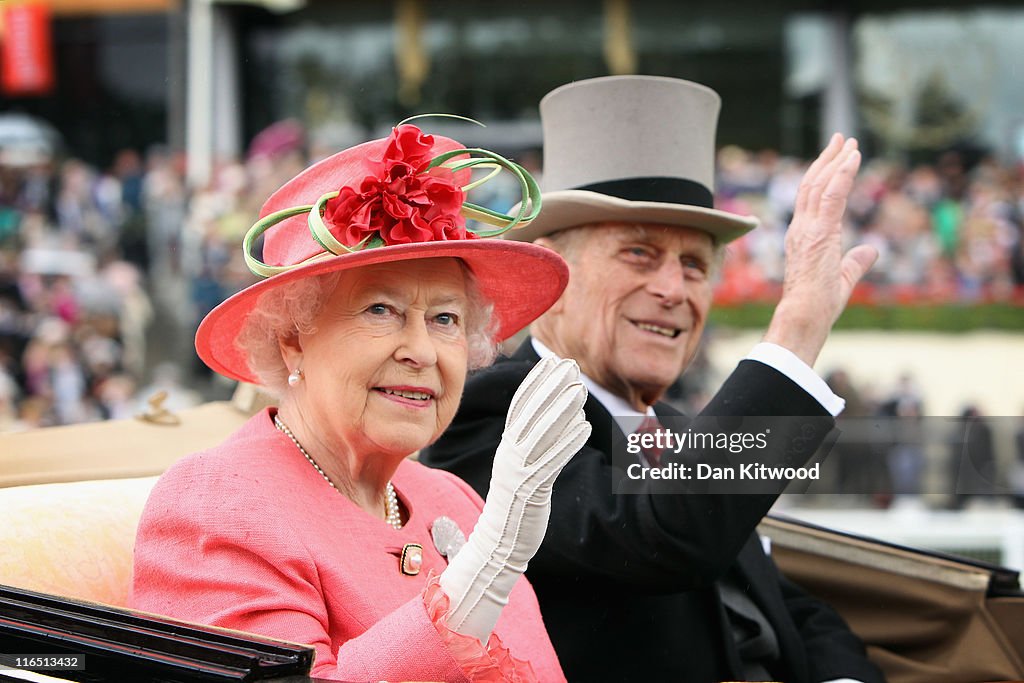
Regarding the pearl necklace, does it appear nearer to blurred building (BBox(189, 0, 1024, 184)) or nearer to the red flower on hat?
the red flower on hat

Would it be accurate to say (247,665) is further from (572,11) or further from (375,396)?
(572,11)

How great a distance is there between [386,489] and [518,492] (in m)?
0.50

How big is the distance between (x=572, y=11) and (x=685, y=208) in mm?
14755

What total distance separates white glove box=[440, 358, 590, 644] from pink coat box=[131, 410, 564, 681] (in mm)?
37

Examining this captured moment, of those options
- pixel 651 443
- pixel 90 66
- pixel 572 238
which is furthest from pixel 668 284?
pixel 90 66

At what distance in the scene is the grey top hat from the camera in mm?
2508

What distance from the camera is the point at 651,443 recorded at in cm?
232

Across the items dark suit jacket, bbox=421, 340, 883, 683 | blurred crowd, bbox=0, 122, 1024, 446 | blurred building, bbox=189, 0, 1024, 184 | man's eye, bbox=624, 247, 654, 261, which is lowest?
dark suit jacket, bbox=421, 340, 883, 683

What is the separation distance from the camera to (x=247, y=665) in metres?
1.50

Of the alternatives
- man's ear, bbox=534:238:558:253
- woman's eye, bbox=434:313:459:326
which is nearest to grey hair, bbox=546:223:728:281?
man's ear, bbox=534:238:558:253

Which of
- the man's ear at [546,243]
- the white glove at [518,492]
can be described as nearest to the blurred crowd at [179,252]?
the man's ear at [546,243]

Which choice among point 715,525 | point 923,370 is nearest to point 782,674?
point 715,525

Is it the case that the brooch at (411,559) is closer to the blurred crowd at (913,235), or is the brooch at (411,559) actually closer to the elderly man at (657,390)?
the elderly man at (657,390)

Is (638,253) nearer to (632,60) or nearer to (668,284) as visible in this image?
(668,284)
